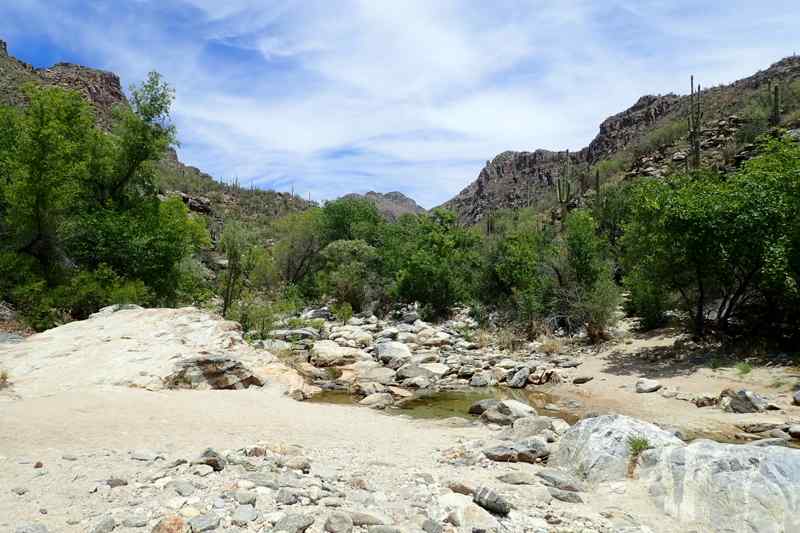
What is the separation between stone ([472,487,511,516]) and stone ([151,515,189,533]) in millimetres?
2745

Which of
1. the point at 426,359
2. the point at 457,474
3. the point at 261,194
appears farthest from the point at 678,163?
the point at 261,194

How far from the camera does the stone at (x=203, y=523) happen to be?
162 inches

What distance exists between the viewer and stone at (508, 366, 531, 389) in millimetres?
14828

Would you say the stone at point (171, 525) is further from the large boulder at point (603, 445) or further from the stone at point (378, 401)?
the stone at point (378, 401)

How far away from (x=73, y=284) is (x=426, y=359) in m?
11.9

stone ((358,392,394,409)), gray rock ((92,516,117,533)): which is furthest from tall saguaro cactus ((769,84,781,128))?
gray rock ((92,516,117,533))

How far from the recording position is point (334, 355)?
18375mm

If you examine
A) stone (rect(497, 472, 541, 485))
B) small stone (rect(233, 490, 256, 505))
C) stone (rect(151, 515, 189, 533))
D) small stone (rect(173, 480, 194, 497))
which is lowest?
stone (rect(497, 472, 541, 485))

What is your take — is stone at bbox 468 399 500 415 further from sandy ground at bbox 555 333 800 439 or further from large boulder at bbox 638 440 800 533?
→ large boulder at bbox 638 440 800 533

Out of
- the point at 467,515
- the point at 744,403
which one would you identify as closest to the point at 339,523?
the point at 467,515

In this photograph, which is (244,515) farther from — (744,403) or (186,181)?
(186,181)

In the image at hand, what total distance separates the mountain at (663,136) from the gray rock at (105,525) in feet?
Result: 138

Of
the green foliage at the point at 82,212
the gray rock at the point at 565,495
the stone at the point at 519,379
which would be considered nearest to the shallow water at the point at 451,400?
the stone at the point at 519,379

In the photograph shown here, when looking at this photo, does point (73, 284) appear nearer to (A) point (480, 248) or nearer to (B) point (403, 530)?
(B) point (403, 530)
